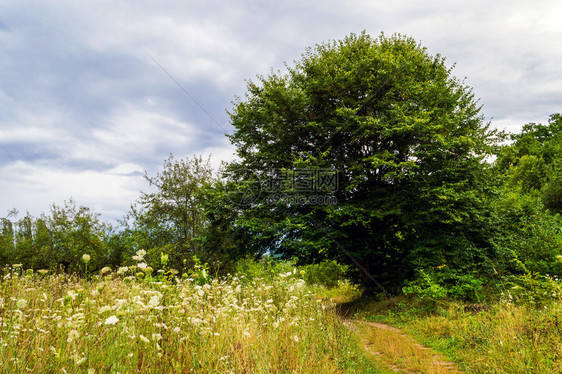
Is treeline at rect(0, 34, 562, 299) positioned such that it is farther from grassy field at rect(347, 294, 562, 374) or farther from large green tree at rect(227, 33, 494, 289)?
grassy field at rect(347, 294, 562, 374)

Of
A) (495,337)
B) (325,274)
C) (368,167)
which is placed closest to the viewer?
(495,337)

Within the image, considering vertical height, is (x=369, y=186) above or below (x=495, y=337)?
above

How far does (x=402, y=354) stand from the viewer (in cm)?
688

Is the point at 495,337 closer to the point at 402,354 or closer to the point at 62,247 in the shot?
the point at 402,354

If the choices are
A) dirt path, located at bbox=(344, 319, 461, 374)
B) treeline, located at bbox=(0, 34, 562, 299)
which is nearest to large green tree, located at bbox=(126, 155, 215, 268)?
treeline, located at bbox=(0, 34, 562, 299)

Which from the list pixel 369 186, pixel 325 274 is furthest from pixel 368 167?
pixel 325 274

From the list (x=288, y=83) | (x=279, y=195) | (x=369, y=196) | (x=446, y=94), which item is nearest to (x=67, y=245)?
(x=279, y=195)

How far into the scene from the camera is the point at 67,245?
19969 millimetres

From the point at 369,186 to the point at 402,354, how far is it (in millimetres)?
11410

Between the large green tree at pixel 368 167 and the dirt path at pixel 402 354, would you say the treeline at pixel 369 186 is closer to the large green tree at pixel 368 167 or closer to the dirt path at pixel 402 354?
the large green tree at pixel 368 167

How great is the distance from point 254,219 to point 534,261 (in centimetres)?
1236

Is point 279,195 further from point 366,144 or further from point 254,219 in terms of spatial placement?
point 366,144

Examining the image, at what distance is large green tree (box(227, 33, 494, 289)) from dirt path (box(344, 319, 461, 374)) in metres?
6.10

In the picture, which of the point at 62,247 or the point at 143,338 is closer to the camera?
the point at 143,338
